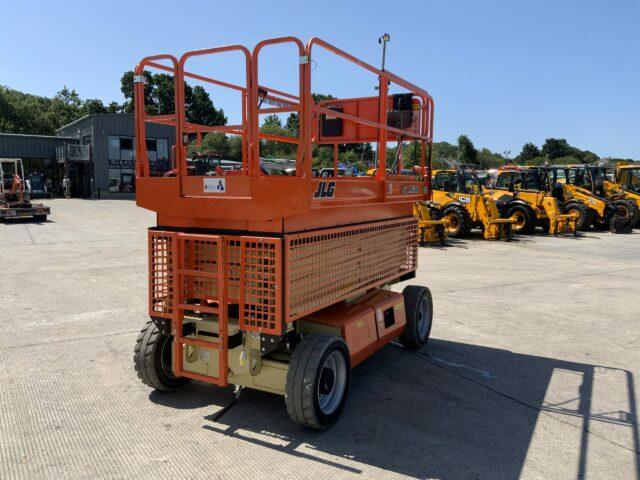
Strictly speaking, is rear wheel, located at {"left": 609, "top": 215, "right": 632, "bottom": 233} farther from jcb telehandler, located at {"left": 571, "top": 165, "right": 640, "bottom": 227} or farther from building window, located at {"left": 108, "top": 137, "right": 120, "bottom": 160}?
building window, located at {"left": 108, "top": 137, "right": 120, "bottom": 160}

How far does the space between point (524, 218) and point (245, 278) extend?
16587 mm

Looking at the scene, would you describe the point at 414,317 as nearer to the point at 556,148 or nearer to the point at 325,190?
the point at 325,190

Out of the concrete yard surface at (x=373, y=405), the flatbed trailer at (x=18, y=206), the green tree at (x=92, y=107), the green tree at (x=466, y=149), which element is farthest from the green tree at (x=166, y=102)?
the concrete yard surface at (x=373, y=405)

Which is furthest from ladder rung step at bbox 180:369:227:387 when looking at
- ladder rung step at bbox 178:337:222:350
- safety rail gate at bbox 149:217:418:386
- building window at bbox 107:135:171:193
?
building window at bbox 107:135:171:193

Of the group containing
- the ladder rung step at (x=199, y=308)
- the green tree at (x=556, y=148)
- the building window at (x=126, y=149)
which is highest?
the green tree at (x=556, y=148)

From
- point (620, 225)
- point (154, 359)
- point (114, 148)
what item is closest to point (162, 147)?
point (114, 148)

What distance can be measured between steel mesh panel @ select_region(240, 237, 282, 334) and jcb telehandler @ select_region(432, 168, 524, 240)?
1403 cm

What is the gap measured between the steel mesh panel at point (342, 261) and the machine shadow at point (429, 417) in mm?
944

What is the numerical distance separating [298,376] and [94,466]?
1.48 meters

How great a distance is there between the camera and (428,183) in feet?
20.2

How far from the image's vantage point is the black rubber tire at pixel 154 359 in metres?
4.25

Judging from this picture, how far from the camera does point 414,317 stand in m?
5.62

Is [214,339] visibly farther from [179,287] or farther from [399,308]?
[399,308]

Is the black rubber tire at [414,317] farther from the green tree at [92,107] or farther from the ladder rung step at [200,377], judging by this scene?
the green tree at [92,107]
